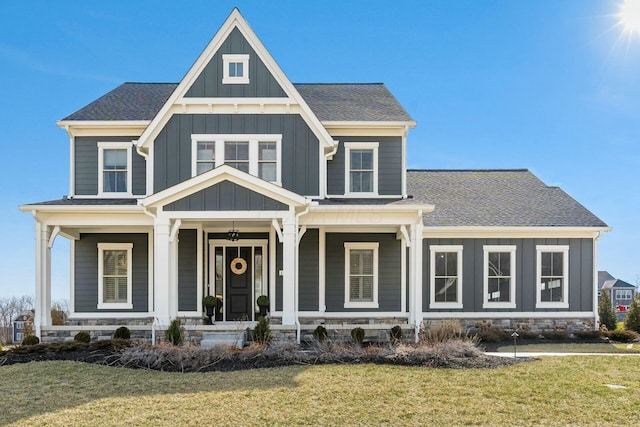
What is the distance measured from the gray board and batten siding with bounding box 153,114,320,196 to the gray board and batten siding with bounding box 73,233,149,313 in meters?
3.14

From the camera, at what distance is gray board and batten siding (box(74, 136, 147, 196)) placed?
17.5 metres

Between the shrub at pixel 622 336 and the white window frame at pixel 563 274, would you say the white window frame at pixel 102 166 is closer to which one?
the white window frame at pixel 563 274

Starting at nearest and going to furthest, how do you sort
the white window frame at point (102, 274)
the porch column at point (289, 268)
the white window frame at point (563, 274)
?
the porch column at point (289, 268) < the white window frame at point (102, 274) < the white window frame at point (563, 274)

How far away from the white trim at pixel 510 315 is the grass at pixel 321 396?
697 cm

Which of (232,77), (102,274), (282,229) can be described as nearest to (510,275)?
(282,229)

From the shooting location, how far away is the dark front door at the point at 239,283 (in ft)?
57.2


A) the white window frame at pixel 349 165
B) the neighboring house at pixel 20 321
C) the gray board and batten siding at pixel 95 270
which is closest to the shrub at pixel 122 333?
the gray board and batten siding at pixel 95 270

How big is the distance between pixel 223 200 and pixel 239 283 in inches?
168

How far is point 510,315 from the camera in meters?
18.2

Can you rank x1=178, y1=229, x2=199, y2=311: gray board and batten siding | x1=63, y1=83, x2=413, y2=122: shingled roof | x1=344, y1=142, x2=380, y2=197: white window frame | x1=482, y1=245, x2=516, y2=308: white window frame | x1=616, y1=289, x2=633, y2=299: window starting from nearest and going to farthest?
x1=178, y1=229, x2=199, y2=311: gray board and batten siding < x1=344, y1=142, x2=380, y2=197: white window frame < x1=63, y1=83, x2=413, y2=122: shingled roof < x1=482, y1=245, x2=516, y2=308: white window frame < x1=616, y1=289, x2=633, y2=299: window

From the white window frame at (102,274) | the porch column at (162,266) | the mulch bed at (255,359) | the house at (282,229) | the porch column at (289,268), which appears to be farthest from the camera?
the white window frame at (102,274)

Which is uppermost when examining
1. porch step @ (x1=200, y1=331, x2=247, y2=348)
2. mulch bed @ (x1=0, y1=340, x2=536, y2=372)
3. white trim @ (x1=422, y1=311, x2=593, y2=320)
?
mulch bed @ (x1=0, y1=340, x2=536, y2=372)

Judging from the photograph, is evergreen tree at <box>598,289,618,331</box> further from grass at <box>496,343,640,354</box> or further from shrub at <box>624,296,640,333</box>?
grass at <box>496,343,640,354</box>

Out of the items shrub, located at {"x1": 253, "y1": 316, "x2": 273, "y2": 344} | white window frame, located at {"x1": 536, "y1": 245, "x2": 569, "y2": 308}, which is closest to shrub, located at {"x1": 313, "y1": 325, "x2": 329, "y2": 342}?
shrub, located at {"x1": 253, "y1": 316, "x2": 273, "y2": 344}
